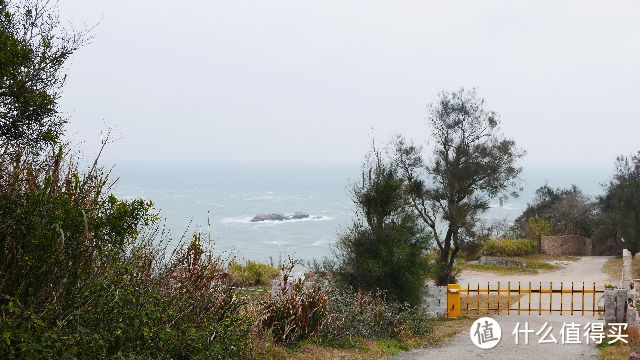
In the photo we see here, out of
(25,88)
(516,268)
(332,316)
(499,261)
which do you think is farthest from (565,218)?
(25,88)

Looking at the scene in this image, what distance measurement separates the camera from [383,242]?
52.9 feet

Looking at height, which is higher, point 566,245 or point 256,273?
point 566,245

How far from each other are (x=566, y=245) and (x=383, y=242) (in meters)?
23.9

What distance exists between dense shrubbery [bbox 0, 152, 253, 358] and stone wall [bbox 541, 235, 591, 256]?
30916mm

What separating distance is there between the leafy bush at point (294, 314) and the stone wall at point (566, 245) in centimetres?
2686

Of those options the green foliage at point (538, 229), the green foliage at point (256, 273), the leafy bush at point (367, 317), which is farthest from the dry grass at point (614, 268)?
the leafy bush at point (367, 317)

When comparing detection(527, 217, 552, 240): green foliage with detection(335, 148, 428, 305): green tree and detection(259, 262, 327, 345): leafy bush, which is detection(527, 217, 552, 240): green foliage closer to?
detection(335, 148, 428, 305): green tree

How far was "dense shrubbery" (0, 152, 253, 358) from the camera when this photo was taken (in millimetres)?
6078

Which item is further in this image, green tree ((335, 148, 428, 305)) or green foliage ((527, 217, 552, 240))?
green foliage ((527, 217, 552, 240))

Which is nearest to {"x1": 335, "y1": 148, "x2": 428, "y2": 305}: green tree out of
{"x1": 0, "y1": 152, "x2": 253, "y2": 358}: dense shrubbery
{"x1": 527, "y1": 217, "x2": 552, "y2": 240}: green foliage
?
{"x1": 0, "y1": 152, "x2": 253, "y2": 358}: dense shrubbery

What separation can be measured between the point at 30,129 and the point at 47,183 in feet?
4.83

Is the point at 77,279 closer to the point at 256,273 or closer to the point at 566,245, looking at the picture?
the point at 256,273

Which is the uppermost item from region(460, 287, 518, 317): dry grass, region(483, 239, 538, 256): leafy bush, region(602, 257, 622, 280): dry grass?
region(483, 239, 538, 256): leafy bush

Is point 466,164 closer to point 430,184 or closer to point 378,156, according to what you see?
point 430,184
